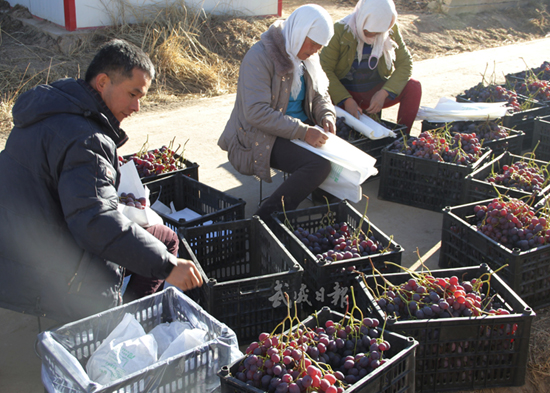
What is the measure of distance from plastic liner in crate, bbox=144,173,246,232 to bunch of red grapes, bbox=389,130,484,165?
4.42ft

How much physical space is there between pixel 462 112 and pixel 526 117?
77cm

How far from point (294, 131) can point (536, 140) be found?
2.22 metres

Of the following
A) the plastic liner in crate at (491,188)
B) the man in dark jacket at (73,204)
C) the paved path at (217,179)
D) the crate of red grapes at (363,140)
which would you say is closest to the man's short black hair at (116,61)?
the man in dark jacket at (73,204)

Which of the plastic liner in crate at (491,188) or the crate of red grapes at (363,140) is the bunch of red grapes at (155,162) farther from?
the plastic liner in crate at (491,188)

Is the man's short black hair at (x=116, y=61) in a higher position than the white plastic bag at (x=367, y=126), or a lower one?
higher

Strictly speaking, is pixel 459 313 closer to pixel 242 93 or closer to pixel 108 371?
pixel 108 371

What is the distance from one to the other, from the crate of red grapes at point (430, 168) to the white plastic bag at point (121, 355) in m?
2.28

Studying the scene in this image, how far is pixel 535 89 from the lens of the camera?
5.09 m

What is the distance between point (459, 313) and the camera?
2125 mm

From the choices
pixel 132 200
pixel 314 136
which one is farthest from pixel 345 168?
pixel 132 200

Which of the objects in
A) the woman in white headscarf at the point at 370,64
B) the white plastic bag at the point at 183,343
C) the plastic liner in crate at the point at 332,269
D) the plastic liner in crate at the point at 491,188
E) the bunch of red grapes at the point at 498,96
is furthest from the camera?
the bunch of red grapes at the point at 498,96

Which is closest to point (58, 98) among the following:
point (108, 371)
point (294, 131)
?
point (108, 371)

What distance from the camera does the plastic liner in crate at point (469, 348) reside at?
6.77 feet

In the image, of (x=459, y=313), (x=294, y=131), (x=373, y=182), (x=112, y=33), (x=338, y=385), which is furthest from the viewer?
(x=112, y=33)
